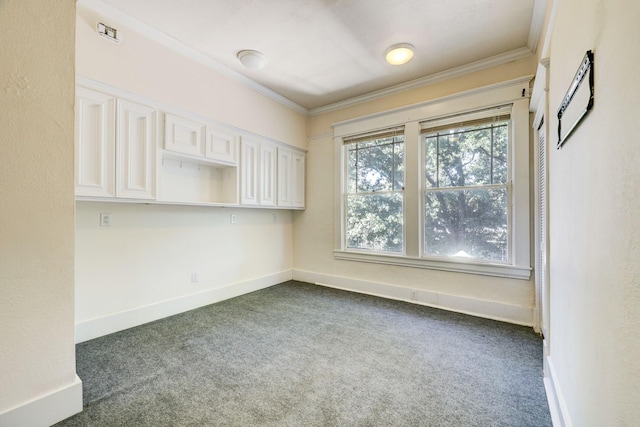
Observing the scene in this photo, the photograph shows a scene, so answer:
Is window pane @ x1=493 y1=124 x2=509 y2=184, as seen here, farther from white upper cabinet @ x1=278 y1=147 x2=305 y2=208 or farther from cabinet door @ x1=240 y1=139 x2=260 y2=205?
cabinet door @ x1=240 y1=139 x2=260 y2=205

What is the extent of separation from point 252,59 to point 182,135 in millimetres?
1139

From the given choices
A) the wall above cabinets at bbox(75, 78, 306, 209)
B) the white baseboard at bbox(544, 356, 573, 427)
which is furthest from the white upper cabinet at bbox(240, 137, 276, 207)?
the white baseboard at bbox(544, 356, 573, 427)

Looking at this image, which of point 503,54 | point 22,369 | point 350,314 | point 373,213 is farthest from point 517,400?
point 503,54

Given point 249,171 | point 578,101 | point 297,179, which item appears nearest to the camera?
point 578,101

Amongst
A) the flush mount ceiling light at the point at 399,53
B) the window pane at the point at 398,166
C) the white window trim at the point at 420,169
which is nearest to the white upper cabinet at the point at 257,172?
the white window trim at the point at 420,169

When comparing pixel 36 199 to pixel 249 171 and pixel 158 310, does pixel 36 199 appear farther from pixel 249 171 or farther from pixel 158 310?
pixel 249 171

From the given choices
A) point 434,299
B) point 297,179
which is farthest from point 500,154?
point 297,179

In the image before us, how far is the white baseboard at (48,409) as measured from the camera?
140 cm

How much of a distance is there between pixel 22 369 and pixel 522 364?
323 cm

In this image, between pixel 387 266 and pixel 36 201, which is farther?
pixel 387 266

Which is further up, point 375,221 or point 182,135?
point 182,135

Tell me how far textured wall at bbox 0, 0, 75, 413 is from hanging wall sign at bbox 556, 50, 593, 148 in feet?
8.32

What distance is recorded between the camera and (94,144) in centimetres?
228

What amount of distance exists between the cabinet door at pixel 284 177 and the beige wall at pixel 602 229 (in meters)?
3.26
